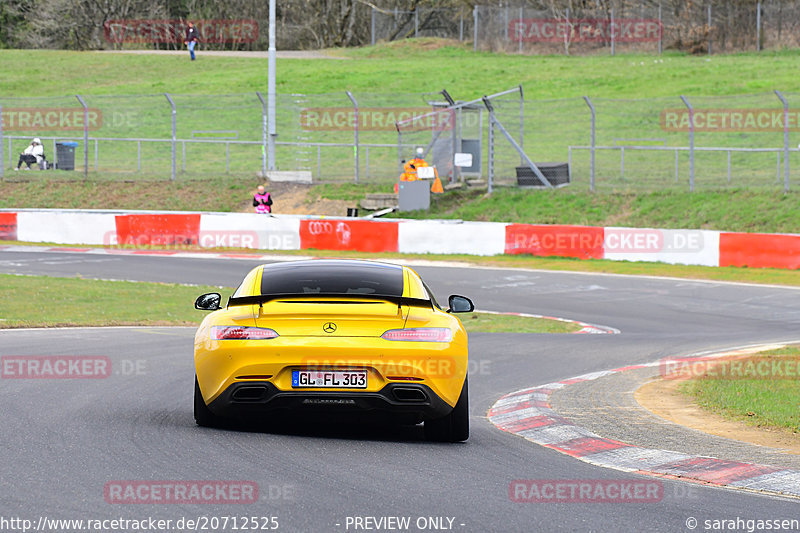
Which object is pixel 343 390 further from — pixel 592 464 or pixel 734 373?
pixel 734 373

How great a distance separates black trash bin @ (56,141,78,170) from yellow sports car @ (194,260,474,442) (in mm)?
32619

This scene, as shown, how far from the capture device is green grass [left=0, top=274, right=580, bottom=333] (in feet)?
56.0

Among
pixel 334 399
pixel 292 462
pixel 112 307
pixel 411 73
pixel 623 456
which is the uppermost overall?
pixel 411 73

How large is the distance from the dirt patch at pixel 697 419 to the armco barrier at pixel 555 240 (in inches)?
589

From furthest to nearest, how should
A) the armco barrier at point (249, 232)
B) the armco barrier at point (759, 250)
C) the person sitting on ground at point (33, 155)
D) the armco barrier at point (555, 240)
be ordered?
the person sitting on ground at point (33, 155) < the armco barrier at point (249, 232) < the armco barrier at point (555, 240) < the armco barrier at point (759, 250)

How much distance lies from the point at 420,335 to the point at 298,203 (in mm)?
27178

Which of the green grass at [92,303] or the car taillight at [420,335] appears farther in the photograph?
the green grass at [92,303]

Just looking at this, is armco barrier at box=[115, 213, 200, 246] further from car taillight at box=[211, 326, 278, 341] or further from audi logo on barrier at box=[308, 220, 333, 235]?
car taillight at box=[211, 326, 278, 341]

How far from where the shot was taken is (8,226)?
106 feet

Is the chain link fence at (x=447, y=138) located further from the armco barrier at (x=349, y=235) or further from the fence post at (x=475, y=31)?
the fence post at (x=475, y=31)

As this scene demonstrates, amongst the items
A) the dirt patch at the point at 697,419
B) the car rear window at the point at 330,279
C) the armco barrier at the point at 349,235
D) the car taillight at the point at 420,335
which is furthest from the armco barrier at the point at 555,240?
the car taillight at the point at 420,335

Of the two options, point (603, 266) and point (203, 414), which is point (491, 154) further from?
point (203, 414)

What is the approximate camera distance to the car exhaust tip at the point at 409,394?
7.80m

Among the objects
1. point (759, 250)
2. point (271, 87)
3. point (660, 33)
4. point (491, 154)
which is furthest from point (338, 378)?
point (660, 33)
